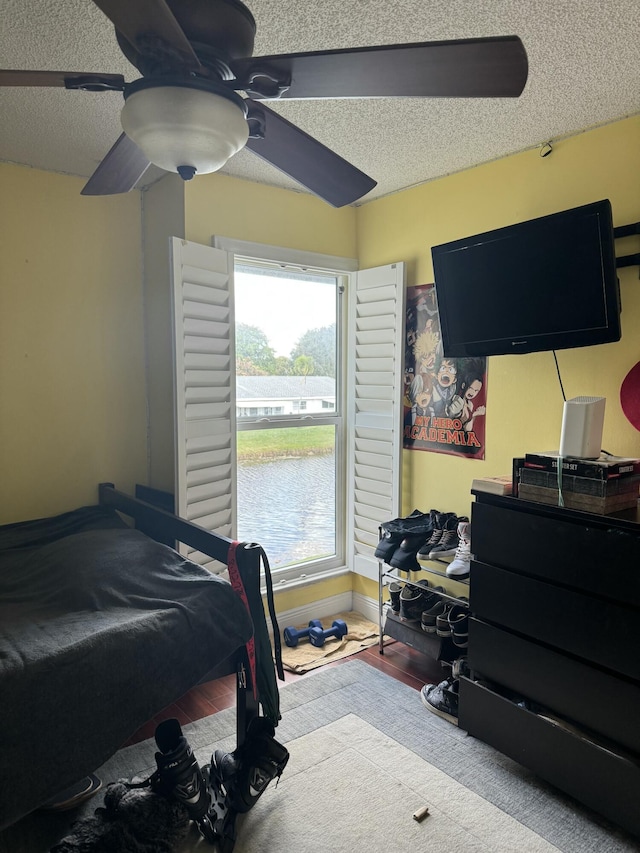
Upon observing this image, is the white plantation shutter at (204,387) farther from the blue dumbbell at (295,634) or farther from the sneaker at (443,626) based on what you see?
the sneaker at (443,626)

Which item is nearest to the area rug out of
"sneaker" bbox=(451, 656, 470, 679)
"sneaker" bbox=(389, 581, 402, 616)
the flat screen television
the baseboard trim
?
"sneaker" bbox=(451, 656, 470, 679)

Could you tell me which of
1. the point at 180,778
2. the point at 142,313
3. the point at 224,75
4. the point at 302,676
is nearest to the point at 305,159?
the point at 224,75

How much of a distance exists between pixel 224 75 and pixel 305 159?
13.3 inches

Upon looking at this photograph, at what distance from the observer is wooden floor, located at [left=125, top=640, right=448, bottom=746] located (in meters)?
2.32

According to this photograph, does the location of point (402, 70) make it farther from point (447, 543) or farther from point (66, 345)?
point (66, 345)

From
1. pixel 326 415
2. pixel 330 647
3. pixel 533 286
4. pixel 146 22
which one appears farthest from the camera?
pixel 326 415

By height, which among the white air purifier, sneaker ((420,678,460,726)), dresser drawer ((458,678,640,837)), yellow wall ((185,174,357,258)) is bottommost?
sneaker ((420,678,460,726))

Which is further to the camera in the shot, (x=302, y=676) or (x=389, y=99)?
(x=302, y=676)

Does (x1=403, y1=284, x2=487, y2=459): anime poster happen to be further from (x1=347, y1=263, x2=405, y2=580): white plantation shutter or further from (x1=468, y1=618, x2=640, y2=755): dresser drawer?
(x1=468, y1=618, x2=640, y2=755): dresser drawer

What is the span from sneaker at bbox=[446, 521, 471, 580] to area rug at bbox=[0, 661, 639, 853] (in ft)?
2.00

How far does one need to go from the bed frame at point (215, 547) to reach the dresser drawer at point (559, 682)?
88cm

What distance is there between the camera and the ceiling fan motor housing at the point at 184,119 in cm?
99

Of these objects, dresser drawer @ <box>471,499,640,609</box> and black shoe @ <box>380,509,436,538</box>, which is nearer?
dresser drawer @ <box>471,499,640,609</box>

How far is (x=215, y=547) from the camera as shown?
1.83m
